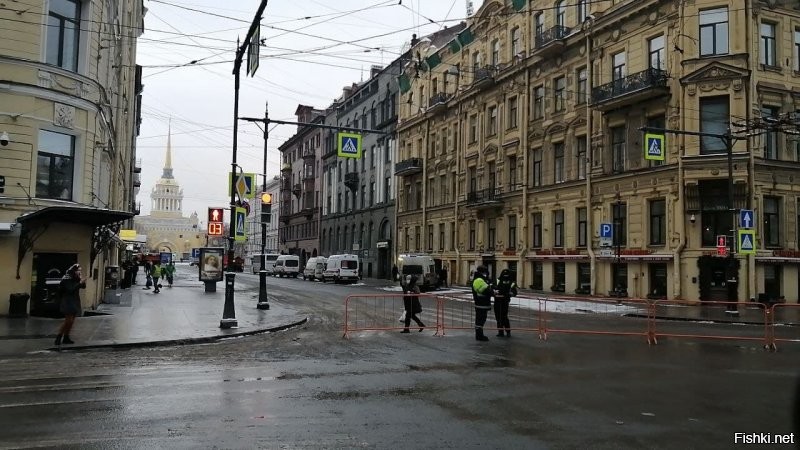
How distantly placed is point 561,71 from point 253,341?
97.1 ft

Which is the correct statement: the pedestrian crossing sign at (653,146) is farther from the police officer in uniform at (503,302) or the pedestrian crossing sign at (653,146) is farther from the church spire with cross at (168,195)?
the church spire with cross at (168,195)

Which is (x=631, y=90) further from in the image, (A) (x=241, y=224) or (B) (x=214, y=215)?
(B) (x=214, y=215)

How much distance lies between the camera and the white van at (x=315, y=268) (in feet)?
189

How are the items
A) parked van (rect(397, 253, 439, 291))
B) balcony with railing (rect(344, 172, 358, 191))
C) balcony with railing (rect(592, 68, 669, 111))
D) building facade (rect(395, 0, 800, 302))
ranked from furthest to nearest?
balcony with railing (rect(344, 172, 358, 191)) < parked van (rect(397, 253, 439, 291)) < balcony with railing (rect(592, 68, 669, 111)) < building facade (rect(395, 0, 800, 302))

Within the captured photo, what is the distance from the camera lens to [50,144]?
18906 millimetres

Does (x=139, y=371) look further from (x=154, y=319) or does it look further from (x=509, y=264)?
(x=509, y=264)

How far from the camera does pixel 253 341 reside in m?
15.1

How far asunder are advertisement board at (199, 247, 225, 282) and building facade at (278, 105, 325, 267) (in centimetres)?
4720

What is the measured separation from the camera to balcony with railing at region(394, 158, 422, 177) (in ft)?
186

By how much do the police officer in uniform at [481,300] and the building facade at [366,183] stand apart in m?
44.1

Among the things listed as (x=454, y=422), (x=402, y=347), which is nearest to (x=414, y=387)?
(x=454, y=422)

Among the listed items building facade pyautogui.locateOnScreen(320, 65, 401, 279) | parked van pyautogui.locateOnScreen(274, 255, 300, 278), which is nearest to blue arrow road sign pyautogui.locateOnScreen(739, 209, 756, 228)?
building facade pyautogui.locateOnScreen(320, 65, 401, 279)

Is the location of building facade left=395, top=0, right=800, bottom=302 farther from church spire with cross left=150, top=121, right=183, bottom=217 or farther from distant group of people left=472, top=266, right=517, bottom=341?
Result: church spire with cross left=150, top=121, right=183, bottom=217

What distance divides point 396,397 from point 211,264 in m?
29.4
